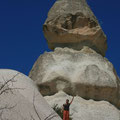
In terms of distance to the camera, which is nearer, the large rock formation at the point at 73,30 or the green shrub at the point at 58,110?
the green shrub at the point at 58,110

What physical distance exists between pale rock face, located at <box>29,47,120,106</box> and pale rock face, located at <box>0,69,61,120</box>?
448 cm

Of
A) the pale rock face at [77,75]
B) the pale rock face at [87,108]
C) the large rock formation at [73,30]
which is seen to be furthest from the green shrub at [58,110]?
the large rock formation at [73,30]

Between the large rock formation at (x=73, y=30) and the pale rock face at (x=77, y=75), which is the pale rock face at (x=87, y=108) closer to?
the pale rock face at (x=77, y=75)

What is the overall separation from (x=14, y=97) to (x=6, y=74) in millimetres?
766

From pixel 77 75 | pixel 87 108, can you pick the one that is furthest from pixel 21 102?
pixel 77 75

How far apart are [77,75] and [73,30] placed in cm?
205

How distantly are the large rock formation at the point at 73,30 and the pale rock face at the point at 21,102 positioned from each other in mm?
6097

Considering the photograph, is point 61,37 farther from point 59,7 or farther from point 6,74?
point 6,74

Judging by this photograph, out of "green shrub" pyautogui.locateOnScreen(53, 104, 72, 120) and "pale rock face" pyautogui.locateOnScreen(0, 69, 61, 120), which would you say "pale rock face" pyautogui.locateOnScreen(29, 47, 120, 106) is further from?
"pale rock face" pyautogui.locateOnScreen(0, 69, 61, 120)

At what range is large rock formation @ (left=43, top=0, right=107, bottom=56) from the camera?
10227mm

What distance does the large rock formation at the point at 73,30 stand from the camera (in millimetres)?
10227

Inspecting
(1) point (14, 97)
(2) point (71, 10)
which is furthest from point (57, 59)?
(1) point (14, 97)

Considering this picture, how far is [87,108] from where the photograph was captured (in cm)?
799

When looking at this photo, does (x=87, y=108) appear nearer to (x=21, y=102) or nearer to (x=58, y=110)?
(x=58, y=110)
